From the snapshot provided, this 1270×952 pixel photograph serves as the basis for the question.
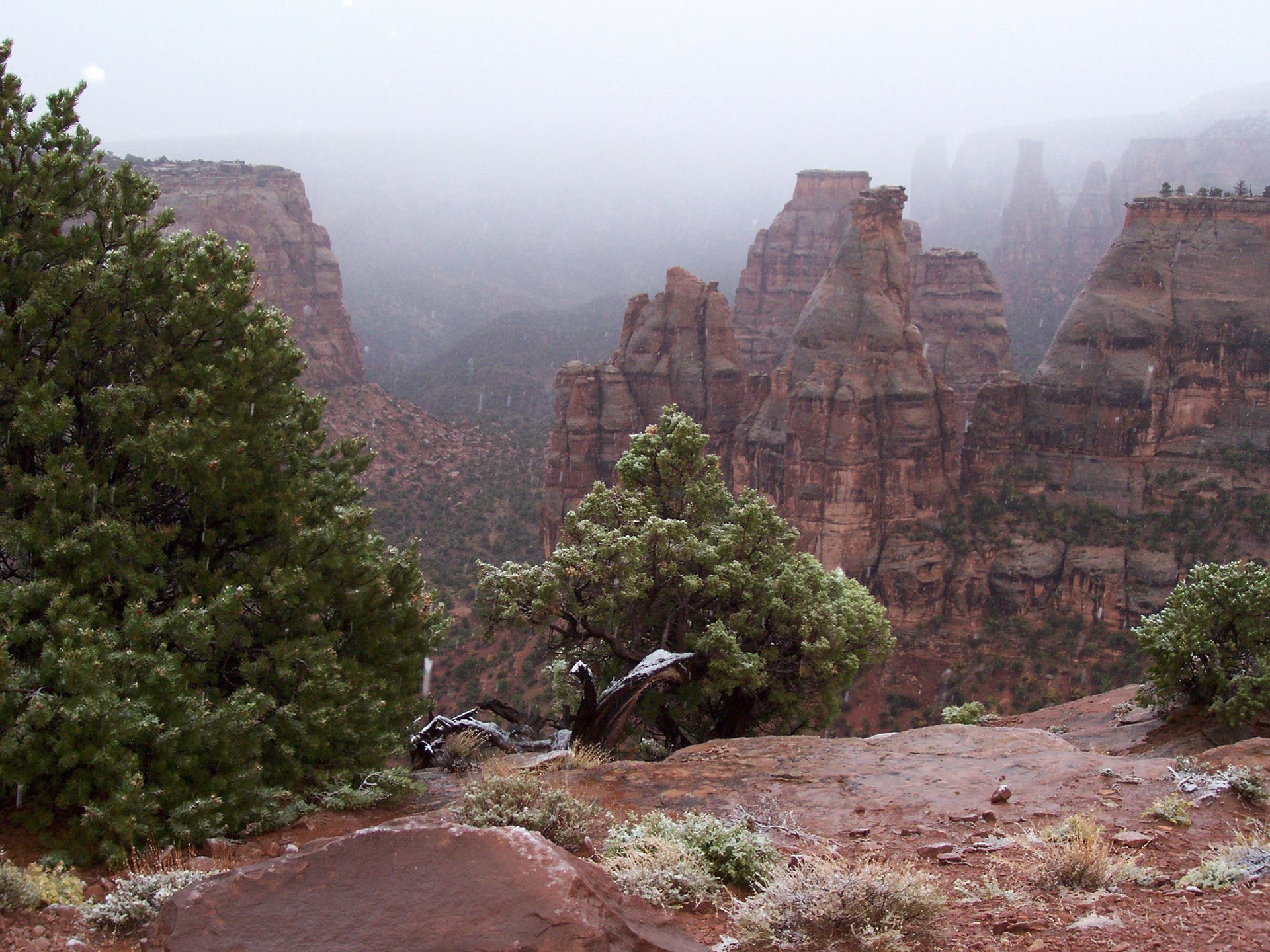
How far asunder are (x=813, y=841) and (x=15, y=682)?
26.3 ft

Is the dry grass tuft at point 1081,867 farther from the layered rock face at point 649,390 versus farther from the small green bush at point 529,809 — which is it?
the layered rock face at point 649,390

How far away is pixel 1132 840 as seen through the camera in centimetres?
928

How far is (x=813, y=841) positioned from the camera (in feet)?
32.4

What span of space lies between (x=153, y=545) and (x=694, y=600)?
9.89m

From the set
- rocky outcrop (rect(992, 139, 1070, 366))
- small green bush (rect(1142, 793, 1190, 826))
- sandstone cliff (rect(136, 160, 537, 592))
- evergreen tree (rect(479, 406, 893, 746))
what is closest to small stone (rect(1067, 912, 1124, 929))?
small green bush (rect(1142, 793, 1190, 826))

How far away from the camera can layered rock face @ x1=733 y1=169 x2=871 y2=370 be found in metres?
89.8

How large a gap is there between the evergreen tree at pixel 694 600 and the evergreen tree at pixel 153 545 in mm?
4092

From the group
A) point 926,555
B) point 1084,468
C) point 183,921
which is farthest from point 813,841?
point 1084,468

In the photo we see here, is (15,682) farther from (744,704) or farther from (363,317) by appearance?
(363,317)

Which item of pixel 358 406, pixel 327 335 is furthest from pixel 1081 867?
pixel 327 335

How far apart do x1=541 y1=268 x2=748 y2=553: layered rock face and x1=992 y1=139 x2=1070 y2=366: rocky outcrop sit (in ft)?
202

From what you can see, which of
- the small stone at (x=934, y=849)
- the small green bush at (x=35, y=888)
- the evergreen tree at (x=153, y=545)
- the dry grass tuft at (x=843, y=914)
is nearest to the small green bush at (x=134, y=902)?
the small green bush at (x=35, y=888)

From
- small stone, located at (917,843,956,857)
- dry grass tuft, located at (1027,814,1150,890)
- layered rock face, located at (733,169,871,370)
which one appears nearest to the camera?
dry grass tuft, located at (1027,814,1150,890)

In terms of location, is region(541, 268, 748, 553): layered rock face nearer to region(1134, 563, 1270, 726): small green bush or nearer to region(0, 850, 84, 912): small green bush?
region(1134, 563, 1270, 726): small green bush
